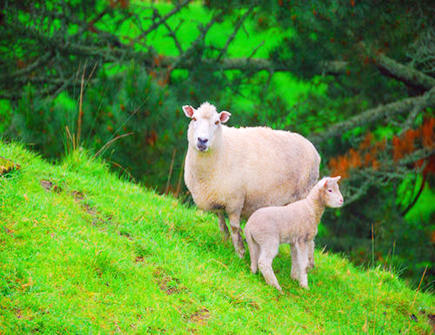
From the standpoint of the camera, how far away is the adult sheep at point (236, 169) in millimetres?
6203

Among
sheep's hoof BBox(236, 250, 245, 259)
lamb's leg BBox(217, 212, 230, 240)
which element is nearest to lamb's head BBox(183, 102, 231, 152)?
lamb's leg BBox(217, 212, 230, 240)

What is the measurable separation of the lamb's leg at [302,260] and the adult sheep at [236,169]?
64cm

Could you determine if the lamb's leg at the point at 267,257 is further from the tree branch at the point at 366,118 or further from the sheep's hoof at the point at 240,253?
the tree branch at the point at 366,118

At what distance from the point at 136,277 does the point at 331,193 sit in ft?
7.27

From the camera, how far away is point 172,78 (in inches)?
459

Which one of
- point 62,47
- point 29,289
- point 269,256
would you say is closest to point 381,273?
point 269,256

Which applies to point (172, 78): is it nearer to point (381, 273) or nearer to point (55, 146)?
point (55, 146)

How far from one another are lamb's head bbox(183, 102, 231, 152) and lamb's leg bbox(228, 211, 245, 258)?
30.9 inches

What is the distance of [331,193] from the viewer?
19.9ft

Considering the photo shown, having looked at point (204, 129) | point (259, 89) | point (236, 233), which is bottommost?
point (236, 233)

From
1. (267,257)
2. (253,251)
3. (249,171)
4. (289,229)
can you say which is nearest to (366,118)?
(249,171)

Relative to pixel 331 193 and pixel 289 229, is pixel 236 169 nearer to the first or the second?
pixel 289 229

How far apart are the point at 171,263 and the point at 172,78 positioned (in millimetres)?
6684

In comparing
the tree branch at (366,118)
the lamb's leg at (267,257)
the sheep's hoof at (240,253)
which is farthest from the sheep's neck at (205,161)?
the tree branch at (366,118)
